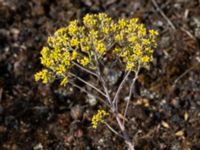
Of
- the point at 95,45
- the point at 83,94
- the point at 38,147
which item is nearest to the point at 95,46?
the point at 95,45

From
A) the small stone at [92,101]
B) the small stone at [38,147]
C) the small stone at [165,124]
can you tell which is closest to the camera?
the small stone at [38,147]

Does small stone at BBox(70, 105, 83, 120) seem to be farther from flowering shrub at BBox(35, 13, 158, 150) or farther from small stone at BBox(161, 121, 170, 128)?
flowering shrub at BBox(35, 13, 158, 150)

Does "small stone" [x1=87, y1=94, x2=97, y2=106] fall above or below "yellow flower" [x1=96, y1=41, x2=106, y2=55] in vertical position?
above

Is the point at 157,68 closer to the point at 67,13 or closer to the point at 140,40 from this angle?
the point at 67,13

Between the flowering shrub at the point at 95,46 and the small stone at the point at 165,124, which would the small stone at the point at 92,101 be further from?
the flowering shrub at the point at 95,46

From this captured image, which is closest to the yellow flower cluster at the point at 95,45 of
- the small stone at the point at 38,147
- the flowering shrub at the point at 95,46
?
the flowering shrub at the point at 95,46

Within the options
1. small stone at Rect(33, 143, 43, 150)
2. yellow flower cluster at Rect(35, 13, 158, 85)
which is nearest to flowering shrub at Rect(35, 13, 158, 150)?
yellow flower cluster at Rect(35, 13, 158, 85)

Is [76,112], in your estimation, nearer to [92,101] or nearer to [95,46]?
[92,101]

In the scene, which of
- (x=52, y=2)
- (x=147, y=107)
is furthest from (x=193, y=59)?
(x=52, y=2)

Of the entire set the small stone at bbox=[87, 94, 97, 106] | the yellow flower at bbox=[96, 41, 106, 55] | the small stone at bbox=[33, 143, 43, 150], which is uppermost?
the small stone at bbox=[87, 94, 97, 106]
